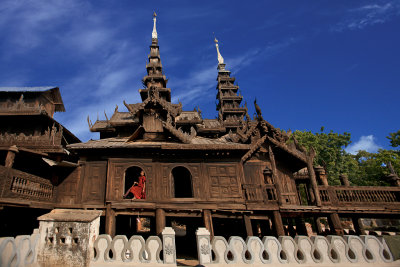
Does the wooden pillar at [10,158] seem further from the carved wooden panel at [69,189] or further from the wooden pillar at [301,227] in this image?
the wooden pillar at [301,227]

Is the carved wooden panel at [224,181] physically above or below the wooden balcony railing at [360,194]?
above

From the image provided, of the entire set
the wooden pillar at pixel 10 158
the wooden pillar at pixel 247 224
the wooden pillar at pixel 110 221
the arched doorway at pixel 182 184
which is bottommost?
the wooden pillar at pixel 247 224

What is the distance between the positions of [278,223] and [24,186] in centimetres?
1202

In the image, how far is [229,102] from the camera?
34.5 metres

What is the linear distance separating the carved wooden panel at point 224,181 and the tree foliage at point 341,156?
70.1ft

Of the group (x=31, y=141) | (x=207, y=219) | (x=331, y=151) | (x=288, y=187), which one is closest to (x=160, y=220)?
(x=207, y=219)

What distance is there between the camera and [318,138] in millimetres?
35875

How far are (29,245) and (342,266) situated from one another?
29.8ft

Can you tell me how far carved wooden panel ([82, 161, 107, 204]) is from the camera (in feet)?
36.1

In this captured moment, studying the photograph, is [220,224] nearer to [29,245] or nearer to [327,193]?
[327,193]

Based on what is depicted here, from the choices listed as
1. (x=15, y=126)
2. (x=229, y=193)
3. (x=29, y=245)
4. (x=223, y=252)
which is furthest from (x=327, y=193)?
(x=15, y=126)

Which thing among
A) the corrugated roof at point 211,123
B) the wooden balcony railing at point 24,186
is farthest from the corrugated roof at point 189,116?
the wooden balcony railing at point 24,186

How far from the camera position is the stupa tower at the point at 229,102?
1176 inches

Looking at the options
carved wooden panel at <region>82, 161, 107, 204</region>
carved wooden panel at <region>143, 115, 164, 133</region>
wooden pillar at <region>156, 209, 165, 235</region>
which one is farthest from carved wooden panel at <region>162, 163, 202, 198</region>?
carved wooden panel at <region>82, 161, 107, 204</region>
